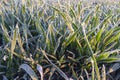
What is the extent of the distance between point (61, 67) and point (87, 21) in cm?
41

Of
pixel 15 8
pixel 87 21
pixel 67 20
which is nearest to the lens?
pixel 67 20

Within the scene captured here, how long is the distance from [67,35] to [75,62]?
189 millimetres

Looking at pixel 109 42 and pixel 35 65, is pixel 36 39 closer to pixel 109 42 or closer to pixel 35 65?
pixel 35 65

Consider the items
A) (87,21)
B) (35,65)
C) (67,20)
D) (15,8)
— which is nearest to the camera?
(35,65)

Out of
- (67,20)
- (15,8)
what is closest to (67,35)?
(67,20)

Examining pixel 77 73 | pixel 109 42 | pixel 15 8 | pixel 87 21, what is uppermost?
pixel 15 8

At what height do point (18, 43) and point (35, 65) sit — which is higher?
point (18, 43)

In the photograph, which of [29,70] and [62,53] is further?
[62,53]

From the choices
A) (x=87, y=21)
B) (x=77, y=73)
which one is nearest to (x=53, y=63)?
(x=77, y=73)

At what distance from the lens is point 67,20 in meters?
1.79

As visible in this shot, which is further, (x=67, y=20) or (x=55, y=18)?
(x=55, y=18)

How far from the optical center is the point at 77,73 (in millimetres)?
1715

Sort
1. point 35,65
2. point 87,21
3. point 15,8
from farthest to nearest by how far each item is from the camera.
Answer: point 15,8 < point 87,21 < point 35,65

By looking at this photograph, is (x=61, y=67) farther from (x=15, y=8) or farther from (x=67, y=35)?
(x=15, y=8)
